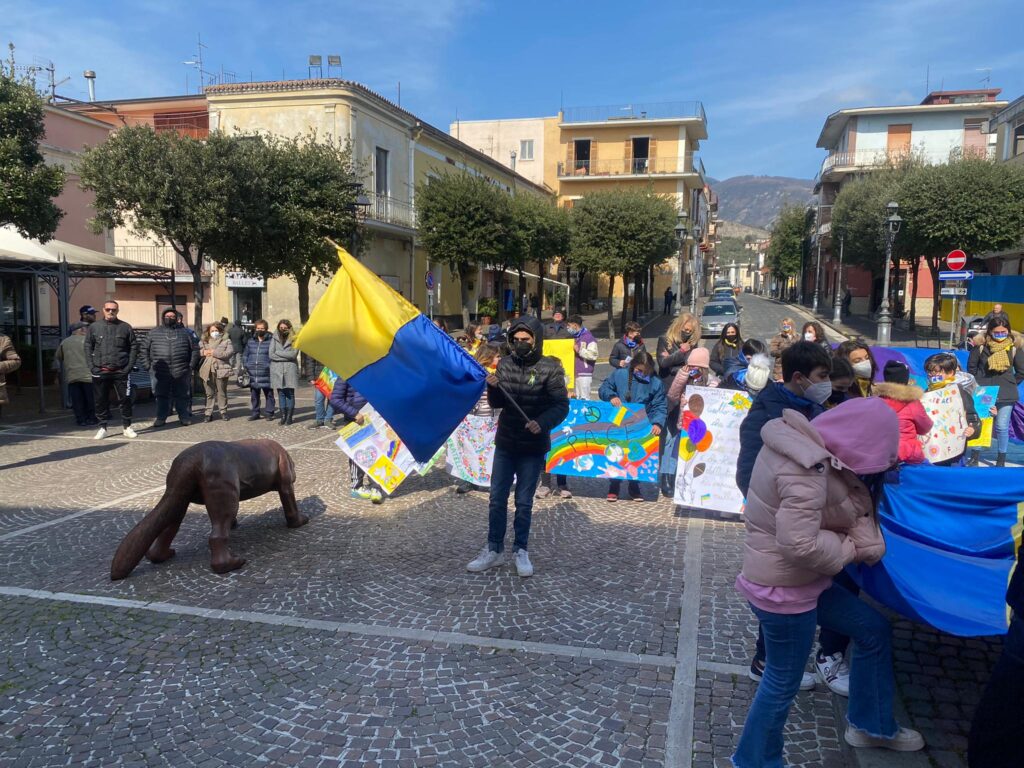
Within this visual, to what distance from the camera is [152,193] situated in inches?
598

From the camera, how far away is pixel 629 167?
164ft

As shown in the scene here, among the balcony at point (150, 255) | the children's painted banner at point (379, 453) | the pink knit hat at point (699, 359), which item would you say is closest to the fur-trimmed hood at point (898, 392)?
the pink knit hat at point (699, 359)

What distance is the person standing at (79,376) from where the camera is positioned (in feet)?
40.2

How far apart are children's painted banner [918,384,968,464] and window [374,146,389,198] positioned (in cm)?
2421

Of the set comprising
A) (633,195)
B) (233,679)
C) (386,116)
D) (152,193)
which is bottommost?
(233,679)

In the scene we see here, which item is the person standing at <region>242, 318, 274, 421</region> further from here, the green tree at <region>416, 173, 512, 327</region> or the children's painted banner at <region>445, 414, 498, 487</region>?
the green tree at <region>416, 173, 512, 327</region>

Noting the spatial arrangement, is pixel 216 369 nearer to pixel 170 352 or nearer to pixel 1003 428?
pixel 170 352

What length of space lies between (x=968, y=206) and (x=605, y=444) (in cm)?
2672

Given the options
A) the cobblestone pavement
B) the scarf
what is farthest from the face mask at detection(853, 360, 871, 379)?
the scarf

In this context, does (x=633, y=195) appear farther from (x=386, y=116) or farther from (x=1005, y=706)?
(x=1005, y=706)

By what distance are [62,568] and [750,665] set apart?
5.18 metres

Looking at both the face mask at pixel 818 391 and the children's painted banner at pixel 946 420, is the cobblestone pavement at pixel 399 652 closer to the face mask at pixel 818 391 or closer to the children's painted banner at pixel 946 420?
the face mask at pixel 818 391

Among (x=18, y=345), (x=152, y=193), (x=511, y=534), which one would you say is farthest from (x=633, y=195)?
(x=511, y=534)

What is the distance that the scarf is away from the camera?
947 cm
